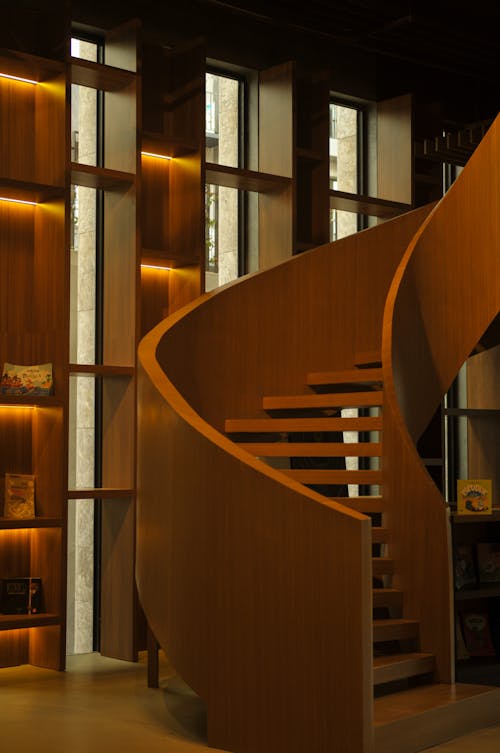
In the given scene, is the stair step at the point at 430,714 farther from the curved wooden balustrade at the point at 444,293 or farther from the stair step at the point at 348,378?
the stair step at the point at 348,378

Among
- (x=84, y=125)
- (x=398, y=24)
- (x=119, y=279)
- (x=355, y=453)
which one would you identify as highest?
(x=398, y=24)

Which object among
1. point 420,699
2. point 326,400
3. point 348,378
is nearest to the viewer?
point 420,699

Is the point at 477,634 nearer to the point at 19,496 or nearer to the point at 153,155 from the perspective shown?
the point at 19,496

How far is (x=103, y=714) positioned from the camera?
5125 millimetres

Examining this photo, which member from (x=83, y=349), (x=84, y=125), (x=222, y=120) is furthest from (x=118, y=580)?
(x=222, y=120)

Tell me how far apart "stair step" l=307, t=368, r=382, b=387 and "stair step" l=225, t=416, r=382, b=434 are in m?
0.25

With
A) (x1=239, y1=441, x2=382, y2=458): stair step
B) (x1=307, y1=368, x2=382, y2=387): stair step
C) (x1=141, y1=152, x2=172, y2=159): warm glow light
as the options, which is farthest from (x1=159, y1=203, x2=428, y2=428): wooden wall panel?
(x1=141, y1=152, x2=172, y2=159): warm glow light

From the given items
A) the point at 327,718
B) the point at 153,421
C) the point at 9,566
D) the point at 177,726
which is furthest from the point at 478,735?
the point at 9,566

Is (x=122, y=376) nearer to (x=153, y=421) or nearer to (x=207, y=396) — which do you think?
(x=207, y=396)

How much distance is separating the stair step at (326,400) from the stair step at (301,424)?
88 millimetres

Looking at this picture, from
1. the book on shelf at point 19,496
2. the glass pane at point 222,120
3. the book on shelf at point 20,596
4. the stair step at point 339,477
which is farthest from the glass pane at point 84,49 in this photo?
the book on shelf at point 20,596

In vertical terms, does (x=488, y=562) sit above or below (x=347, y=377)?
below

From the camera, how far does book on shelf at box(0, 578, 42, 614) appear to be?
6219 millimetres

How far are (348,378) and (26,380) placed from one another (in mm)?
1740
